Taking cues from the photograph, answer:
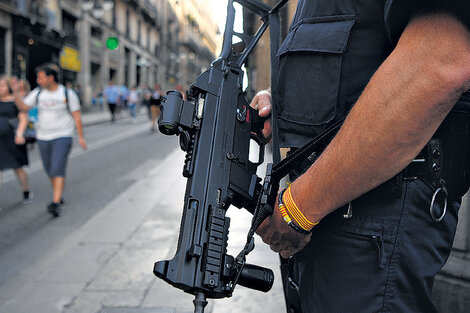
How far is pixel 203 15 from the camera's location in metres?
81.0

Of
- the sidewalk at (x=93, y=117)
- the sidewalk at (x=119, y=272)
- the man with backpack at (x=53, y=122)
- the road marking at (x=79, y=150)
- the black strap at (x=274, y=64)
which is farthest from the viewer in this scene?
the sidewalk at (x=93, y=117)

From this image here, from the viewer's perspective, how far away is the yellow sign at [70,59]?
23.4 metres

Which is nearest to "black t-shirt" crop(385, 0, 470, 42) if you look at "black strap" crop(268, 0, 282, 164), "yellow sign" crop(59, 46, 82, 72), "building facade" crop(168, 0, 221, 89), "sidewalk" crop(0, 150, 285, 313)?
"black strap" crop(268, 0, 282, 164)

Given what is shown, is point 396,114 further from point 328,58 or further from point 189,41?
point 189,41

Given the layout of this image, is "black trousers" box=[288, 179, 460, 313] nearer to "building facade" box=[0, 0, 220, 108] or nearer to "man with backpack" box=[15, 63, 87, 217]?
"man with backpack" box=[15, 63, 87, 217]

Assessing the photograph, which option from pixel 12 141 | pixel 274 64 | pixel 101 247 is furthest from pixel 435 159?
Result: pixel 12 141

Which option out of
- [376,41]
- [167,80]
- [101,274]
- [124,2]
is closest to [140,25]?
[124,2]

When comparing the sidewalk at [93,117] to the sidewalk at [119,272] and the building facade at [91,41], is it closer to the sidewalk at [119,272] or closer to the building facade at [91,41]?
the building facade at [91,41]

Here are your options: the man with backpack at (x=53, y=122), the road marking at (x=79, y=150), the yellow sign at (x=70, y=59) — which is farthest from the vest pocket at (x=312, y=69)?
the yellow sign at (x=70, y=59)

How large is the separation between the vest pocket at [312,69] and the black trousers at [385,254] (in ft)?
0.79

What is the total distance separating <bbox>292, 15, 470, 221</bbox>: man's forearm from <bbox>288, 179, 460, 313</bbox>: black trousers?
7 cm

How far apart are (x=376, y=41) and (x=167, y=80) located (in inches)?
2098

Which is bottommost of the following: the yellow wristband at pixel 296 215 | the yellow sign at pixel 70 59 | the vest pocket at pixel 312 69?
the yellow sign at pixel 70 59

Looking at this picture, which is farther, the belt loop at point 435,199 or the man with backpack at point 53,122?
the man with backpack at point 53,122
